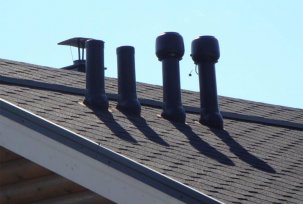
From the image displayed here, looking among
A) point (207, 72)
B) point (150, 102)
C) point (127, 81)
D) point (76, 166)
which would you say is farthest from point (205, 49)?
point (76, 166)

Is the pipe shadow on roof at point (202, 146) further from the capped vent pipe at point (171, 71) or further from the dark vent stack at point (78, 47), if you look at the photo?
the dark vent stack at point (78, 47)

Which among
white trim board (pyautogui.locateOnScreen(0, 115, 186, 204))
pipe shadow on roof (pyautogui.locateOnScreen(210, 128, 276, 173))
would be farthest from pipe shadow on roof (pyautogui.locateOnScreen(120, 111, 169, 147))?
white trim board (pyautogui.locateOnScreen(0, 115, 186, 204))

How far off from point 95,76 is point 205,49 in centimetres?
181

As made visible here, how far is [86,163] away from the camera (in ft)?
24.6

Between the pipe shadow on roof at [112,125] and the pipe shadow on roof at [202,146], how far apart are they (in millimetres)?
720

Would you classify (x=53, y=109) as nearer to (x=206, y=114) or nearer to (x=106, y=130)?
(x=106, y=130)

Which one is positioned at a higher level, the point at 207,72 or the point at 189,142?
A: the point at 207,72

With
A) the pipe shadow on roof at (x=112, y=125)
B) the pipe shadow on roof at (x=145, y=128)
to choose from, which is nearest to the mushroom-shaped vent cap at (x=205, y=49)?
the pipe shadow on roof at (x=145, y=128)

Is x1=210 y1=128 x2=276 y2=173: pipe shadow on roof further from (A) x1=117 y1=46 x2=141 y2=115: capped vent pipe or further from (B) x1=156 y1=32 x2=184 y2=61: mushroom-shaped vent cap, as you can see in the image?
(B) x1=156 y1=32 x2=184 y2=61: mushroom-shaped vent cap

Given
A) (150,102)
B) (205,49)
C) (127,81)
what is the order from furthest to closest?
(205,49)
(150,102)
(127,81)

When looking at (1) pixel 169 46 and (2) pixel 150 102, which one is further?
(1) pixel 169 46

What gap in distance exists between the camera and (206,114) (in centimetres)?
1119

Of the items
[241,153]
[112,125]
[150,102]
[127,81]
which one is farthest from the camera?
[150,102]

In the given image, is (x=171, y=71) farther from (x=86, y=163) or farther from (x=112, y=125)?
(x=86, y=163)
